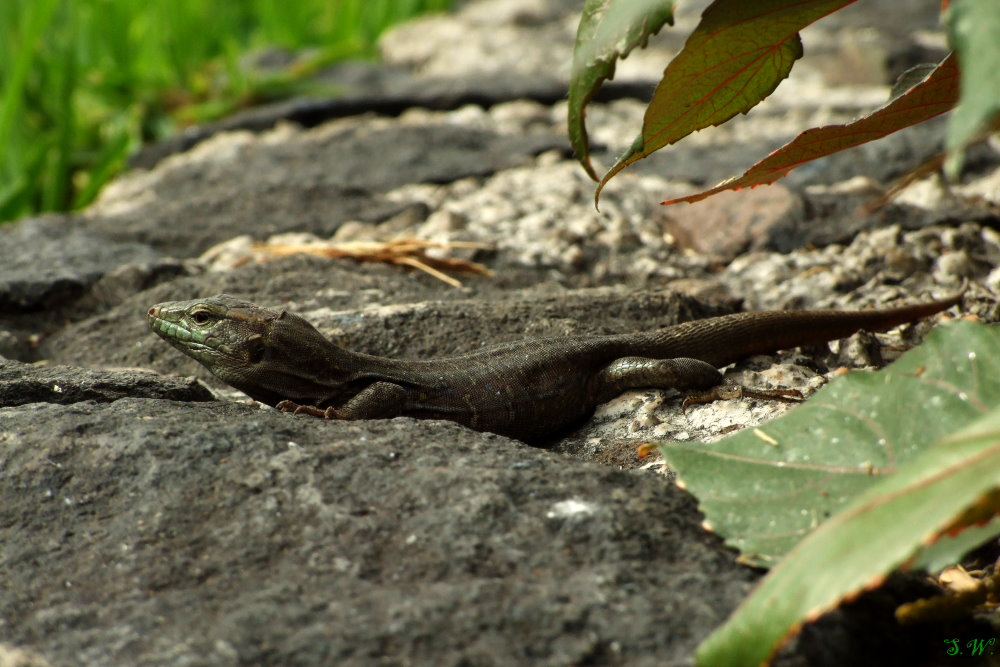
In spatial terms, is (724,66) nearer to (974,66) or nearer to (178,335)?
(974,66)

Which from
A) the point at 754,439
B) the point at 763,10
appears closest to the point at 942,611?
the point at 754,439

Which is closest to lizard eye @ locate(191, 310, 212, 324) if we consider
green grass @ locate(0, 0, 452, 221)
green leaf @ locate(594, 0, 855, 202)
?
green leaf @ locate(594, 0, 855, 202)

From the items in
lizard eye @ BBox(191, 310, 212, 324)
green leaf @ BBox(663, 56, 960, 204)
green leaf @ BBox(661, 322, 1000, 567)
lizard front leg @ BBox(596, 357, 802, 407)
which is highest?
green leaf @ BBox(663, 56, 960, 204)

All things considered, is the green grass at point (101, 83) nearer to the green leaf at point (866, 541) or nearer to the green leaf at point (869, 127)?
the green leaf at point (869, 127)

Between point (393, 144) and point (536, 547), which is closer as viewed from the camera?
point (536, 547)

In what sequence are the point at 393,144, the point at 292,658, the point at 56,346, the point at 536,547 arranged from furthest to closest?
the point at 393,144
the point at 56,346
the point at 536,547
the point at 292,658

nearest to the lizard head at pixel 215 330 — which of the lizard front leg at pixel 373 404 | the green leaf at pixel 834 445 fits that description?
the lizard front leg at pixel 373 404

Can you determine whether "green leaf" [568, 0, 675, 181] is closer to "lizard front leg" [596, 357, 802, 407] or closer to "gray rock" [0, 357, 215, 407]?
"lizard front leg" [596, 357, 802, 407]

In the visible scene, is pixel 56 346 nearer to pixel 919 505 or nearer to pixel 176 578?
pixel 176 578
